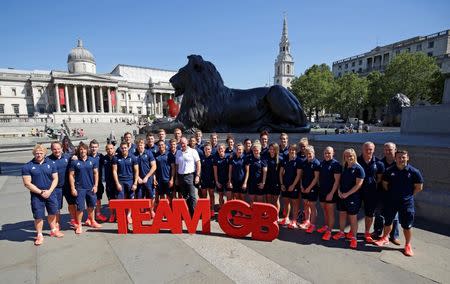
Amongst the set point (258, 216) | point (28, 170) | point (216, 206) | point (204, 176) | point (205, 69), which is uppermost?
point (205, 69)

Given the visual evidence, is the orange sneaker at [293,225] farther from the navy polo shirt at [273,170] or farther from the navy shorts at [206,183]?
the navy shorts at [206,183]

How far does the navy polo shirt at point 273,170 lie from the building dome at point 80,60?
3739 inches

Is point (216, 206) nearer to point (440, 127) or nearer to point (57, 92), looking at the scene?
point (440, 127)

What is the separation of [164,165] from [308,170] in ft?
9.71

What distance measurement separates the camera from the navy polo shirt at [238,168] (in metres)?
5.32

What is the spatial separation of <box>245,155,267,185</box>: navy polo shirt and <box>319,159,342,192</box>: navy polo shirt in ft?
3.71

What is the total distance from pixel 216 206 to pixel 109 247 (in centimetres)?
262

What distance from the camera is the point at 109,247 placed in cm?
412

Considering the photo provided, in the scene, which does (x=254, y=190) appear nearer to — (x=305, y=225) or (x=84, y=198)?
(x=305, y=225)

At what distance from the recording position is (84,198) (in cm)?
493

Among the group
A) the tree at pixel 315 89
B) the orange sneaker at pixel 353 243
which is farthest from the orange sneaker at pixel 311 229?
the tree at pixel 315 89

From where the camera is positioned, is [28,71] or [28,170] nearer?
[28,170]

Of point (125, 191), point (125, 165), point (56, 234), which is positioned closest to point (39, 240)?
point (56, 234)

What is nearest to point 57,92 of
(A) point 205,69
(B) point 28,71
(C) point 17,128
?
(B) point 28,71
